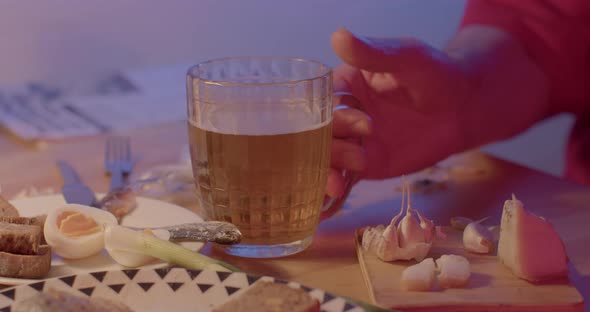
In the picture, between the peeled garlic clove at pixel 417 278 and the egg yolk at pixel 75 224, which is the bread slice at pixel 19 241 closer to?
the egg yolk at pixel 75 224

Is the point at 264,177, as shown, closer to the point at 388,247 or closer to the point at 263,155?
the point at 263,155

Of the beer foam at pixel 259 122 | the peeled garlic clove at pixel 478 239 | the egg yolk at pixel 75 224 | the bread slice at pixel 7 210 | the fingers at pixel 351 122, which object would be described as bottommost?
the peeled garlic clove at pixel 478 239

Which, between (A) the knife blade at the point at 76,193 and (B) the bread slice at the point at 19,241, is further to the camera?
(A) the knife blade at the point at 76,193

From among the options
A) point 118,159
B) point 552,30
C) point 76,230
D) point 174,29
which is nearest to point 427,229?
point 76,230

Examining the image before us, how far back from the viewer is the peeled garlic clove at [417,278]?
0.61 metres

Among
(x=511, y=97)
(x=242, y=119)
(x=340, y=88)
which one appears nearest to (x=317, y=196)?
(x=242, y=119)

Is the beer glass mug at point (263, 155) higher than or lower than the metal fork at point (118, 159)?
higher

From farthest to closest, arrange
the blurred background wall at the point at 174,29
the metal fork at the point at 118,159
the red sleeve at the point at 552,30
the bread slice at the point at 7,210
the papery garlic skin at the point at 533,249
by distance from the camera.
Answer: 1. the blurred background wall at the point at 174,29
2. the red sleeve at the point at 552,30
3. the metal fork at the point at 118,159
4. the bread slice at the point at 7,210
5. the papery garlic skin at the point at 533,249

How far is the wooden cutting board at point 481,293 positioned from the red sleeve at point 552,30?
2.26 ft

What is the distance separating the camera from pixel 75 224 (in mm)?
695

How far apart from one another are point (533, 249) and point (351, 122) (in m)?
0.25

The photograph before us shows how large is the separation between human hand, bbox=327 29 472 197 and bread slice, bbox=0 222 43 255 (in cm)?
32

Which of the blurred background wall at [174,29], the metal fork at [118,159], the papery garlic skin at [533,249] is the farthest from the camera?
the blurred background wall at [174,29]

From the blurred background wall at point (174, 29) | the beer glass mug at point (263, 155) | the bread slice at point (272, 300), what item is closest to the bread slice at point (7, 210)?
the beer glass mug at point (263, 155)
